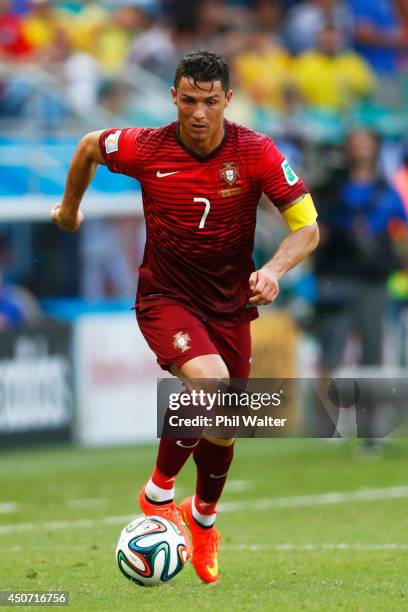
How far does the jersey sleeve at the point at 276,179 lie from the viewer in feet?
22.7

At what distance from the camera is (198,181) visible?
22.7ft

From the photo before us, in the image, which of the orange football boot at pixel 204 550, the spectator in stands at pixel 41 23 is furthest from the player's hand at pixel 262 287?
the spectator in stands at pixel 41 23

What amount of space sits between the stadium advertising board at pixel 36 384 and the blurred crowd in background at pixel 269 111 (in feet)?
1.02

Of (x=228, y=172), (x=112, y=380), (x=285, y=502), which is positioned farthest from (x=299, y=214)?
(x=112, y=380)

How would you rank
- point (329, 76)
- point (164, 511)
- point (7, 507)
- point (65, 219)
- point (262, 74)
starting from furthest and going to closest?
1. point (329, 76)
2. point (262, 74)
3. point (7, 507)
4. point (65, 219)
5. point (164, 511)

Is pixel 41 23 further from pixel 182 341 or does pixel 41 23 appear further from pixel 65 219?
pixel 182 341

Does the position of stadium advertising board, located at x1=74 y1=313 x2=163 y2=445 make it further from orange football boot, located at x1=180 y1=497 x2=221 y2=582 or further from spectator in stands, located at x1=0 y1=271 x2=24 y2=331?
orange football boot, located at x1=180 y1=497 x2=221 y2=582

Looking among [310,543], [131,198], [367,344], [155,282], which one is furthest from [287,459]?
[155,282]

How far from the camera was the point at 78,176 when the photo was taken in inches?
285

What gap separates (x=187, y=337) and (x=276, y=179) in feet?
2.92

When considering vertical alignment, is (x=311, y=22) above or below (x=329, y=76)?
above

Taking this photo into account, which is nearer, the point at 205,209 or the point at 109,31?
the point at 205,209

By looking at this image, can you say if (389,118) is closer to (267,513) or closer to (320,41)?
(320,41)

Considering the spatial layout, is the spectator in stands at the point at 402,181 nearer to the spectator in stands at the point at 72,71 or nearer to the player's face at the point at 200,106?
the spectator in stands at the point at 72,71
